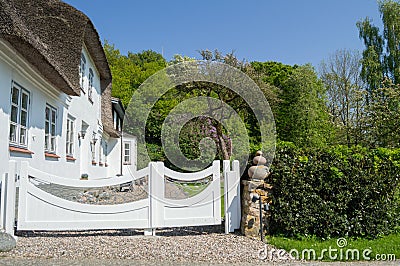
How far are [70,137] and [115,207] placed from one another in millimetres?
6646

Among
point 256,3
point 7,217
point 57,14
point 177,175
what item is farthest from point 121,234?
point 256,3

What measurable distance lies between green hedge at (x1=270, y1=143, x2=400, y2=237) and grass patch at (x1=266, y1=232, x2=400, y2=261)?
0.18m

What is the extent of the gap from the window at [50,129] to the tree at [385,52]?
2050 cm

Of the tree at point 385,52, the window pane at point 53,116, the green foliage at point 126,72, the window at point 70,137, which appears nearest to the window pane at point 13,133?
the window pane at point 53,116

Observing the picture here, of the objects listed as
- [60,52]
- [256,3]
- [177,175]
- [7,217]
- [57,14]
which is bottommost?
[7,217]

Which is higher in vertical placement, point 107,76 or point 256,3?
point 256,3

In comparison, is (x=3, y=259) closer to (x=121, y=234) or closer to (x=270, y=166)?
(x=121, y=234)

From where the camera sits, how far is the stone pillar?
541cm

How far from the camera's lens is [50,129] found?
9102 millimetres

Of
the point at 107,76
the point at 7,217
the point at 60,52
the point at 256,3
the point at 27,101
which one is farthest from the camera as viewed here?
the point at 107,76

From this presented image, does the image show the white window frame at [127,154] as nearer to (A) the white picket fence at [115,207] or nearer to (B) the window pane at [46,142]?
(B) the window pane at [46,142]

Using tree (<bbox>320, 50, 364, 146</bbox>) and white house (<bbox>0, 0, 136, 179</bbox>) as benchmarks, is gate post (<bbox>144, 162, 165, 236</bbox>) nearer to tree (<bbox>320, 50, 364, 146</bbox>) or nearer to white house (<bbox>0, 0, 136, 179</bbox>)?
white house (<bbox>0, 0, 136, 179</bbox>)

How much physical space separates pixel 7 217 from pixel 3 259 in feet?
2.94

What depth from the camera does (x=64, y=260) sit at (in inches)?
165
